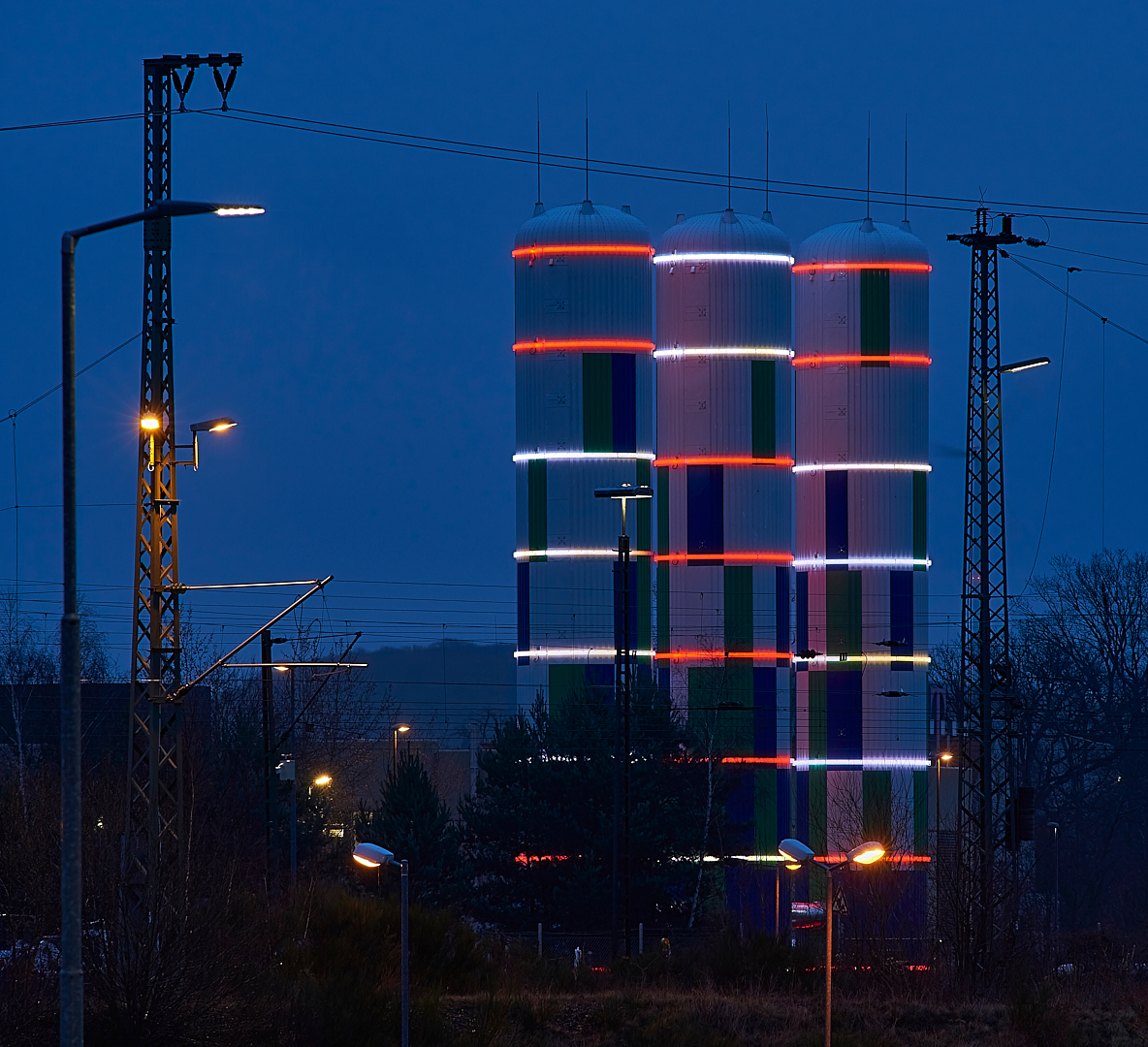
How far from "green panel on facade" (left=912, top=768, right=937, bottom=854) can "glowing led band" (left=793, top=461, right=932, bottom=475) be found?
955 cm

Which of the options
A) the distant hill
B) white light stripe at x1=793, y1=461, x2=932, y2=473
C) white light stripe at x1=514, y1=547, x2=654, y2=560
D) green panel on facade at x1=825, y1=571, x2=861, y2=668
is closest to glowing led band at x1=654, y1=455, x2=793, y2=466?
white light stripe at x1=793, y1=461, x2=932, y2=473

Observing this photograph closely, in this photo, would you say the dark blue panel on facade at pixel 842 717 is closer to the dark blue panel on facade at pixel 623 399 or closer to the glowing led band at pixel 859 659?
the glowing led band at pixel 859 659

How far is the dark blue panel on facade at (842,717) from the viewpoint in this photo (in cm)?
6128

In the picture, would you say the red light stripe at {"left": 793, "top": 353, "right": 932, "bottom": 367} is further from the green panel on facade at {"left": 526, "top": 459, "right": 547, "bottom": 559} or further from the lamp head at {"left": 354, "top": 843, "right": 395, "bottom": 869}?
the lamp head at {"left": 354, "top": 843, "right": 395, "bottom": 869}

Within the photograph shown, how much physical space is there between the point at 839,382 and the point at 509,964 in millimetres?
30881

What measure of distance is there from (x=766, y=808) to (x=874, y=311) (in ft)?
52.9

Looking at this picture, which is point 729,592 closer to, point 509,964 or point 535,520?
point 535,520

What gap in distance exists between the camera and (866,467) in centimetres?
6150

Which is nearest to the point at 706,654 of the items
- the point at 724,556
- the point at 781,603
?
the point at 781,603

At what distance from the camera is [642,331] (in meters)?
59.5

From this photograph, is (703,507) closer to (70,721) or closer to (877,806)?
(877,806)

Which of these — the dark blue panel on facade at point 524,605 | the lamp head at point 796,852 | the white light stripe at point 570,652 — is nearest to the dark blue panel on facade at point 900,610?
the white light stripe at point 570,652

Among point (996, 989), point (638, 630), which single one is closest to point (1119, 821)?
point (638, 630)

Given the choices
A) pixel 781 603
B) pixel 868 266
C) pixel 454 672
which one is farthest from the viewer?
pixel 454 672
